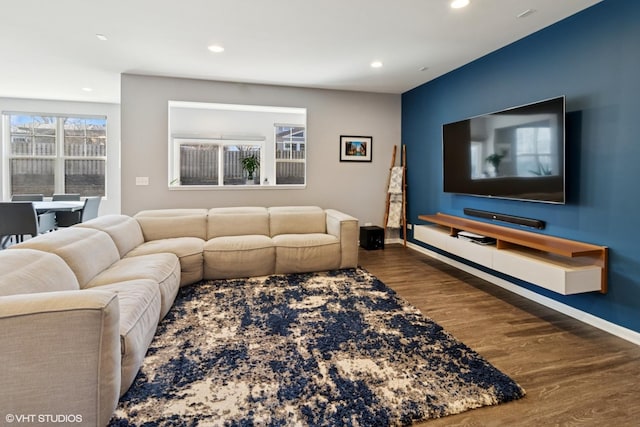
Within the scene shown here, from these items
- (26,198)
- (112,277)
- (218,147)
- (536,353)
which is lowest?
(536,353)

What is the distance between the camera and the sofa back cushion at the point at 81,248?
2.23 m

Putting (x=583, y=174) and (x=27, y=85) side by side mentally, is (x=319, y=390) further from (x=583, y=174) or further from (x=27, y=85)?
(x=27, y=85)

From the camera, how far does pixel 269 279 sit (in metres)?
3.71

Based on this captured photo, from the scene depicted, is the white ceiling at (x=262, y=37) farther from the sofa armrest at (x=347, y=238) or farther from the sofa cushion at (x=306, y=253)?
the sofa cushion at (x=306, y=253)

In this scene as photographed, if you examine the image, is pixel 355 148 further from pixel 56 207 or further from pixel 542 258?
pixel 56 207

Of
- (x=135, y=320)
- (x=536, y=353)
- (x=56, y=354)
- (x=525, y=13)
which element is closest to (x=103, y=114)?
(x=135, y=320)

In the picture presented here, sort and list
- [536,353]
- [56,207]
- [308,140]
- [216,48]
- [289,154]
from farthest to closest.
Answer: [289,154] → [308,140] → [56,207] → [216,48] → [536,353]

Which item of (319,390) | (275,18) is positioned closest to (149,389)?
(319,390)

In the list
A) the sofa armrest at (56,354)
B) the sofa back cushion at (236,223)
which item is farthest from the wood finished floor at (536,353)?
the sofa back cushion at (236,223)

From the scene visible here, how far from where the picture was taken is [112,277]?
2.40 metres

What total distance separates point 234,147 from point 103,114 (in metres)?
2.57

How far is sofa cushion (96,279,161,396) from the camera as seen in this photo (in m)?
1.72

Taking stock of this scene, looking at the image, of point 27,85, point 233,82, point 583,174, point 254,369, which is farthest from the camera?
point 27,85

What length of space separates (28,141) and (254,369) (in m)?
7.07
